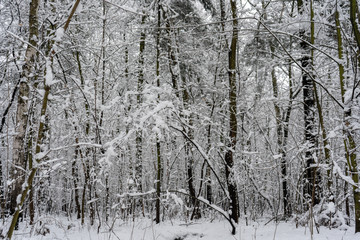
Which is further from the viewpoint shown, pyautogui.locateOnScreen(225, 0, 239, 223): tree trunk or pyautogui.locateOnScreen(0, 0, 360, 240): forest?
pyautogui.locateOnScreen(225, 0, 239, 223): tree trunk

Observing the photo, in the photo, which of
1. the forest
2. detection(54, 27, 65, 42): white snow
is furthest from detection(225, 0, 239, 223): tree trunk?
detection(54, 27, 65, 42): white snow

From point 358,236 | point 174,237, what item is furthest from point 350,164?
point 174,237

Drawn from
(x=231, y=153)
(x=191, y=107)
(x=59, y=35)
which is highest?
(x=191, y=107)

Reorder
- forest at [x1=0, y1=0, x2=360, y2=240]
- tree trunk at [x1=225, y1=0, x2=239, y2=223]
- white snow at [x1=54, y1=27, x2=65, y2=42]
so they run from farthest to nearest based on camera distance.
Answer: tree trunk at [x1=225, y1=0, x2=239, y2=223] → forest at [x1=0, y1=0, x2=360, y2=240] → white snow at [x1=54, y1=27, x2=65, y2=42]

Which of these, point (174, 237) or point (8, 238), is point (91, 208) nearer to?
point (174, 237)

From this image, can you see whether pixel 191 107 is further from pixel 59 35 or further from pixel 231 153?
pixel 59 35

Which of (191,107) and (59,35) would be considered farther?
(191,107)

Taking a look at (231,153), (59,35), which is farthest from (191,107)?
(59,35)

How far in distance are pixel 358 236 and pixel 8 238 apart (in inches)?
152

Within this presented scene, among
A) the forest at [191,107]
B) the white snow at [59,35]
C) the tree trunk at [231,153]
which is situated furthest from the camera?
the tree trunk at [231,153]

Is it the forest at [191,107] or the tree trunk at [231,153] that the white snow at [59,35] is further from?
the tree trunk at [231,153]

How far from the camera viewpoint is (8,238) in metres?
1.44

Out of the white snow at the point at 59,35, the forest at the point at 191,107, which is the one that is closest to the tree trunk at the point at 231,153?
the forest at the point at 191,107

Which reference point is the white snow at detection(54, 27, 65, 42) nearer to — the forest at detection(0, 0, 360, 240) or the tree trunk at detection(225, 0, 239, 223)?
the forest at detection(0, 0, 360, 240)
